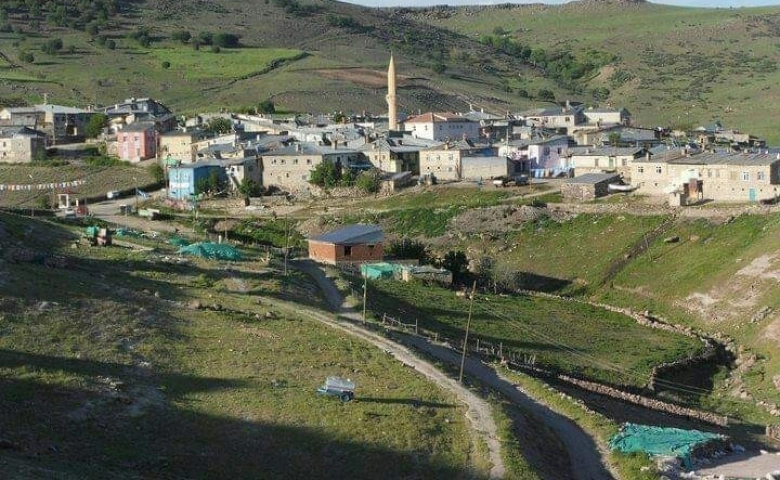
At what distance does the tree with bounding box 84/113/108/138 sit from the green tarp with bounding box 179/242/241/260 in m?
51.3

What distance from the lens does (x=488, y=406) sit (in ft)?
109

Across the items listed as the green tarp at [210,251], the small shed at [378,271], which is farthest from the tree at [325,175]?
the green tarp at [210,251]

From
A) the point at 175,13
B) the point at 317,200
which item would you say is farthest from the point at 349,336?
the point at 175,13

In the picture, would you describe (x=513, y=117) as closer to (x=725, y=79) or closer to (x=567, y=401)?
(x=725, y=79)

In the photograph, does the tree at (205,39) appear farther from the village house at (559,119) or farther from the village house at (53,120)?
the village house at (559,119)

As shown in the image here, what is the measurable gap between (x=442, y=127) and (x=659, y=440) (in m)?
67.6

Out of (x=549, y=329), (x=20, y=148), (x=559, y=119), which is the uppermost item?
(x=559, y=119)

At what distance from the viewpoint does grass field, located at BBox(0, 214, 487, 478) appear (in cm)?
2703

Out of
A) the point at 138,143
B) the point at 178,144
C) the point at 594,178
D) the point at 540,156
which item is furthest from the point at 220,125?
the point at 594,178

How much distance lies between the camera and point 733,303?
5309 cm

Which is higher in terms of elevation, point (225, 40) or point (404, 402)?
point (225, 40)

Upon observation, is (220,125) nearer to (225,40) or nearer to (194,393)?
(225,40)

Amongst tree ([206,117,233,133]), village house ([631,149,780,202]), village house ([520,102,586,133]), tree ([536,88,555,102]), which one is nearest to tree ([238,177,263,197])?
tree ([206,117,233,133])

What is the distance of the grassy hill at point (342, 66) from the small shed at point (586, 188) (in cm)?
4172
